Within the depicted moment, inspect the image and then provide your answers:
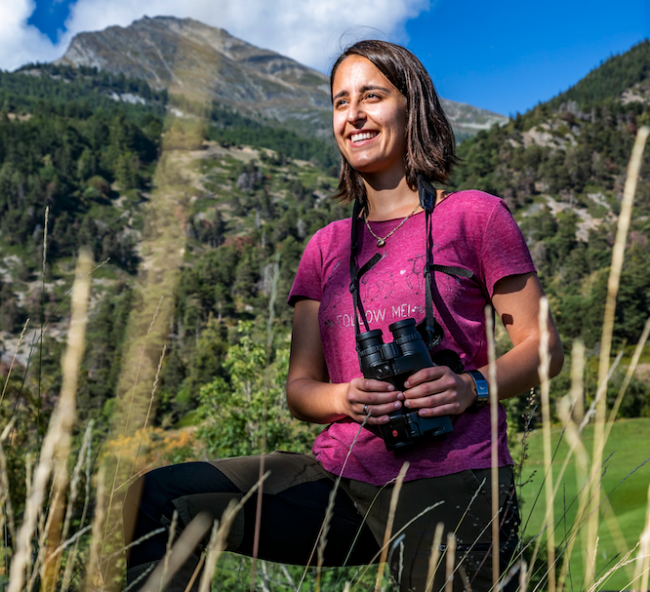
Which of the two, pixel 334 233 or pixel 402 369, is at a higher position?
pixel 334 233

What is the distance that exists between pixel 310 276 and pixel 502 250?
0.57m

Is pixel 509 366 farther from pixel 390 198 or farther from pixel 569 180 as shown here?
pixel 569 180

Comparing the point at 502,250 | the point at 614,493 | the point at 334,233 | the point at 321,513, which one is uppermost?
the point at 334,233

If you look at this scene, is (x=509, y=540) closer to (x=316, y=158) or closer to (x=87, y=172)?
(x=87, y=172)

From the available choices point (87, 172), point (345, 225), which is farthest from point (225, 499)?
point (87, 172)

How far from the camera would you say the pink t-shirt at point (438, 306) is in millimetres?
1213

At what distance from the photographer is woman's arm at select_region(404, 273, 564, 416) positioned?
115cm

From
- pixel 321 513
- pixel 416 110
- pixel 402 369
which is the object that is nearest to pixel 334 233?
pixel 416 110

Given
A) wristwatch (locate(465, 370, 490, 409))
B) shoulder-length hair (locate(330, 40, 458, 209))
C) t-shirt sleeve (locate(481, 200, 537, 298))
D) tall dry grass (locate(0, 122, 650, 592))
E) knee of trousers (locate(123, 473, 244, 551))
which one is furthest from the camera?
shoulder-length hair (locate(330, 40, 458, 209))

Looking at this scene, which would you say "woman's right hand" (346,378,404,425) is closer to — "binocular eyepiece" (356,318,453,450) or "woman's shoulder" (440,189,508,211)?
"binocular eyepiece" (356,318,453,450)

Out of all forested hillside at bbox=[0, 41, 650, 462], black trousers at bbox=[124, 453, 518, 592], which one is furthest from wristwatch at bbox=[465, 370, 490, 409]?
forested hillside at bbox=[0, 41, 650, 462]

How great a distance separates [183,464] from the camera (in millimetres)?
1204

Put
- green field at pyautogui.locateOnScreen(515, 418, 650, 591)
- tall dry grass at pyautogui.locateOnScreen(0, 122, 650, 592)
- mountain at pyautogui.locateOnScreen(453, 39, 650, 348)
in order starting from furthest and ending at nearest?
mountain at pyautogui.locateOnScreen(453, 39, 650, 348) < green field at pyautogui.locateOnScreen(515, 418, 650, 591) < tall dry grass at pyautogui.locateOnScreen(0, 122, 650, 592)

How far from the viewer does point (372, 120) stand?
5.11 ft
